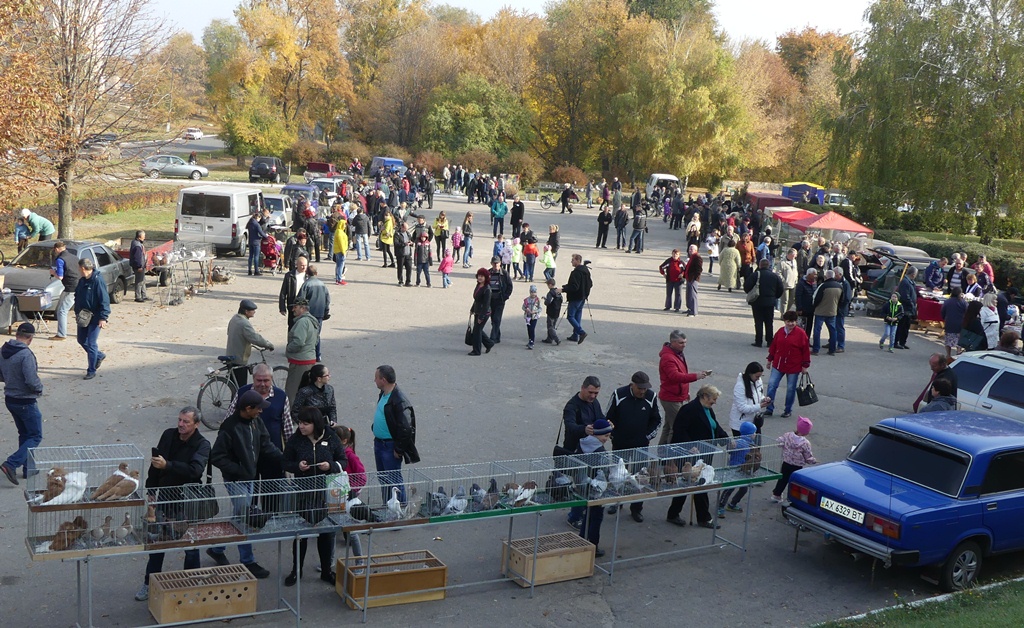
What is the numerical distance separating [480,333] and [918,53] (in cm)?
2407

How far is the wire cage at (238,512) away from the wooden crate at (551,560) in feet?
5.74

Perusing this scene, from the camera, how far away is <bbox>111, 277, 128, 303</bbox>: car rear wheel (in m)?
19.1

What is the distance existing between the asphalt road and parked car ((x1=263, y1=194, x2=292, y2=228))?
4899 millimetres

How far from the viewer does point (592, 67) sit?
6569 cm

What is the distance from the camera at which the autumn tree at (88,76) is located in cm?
2325

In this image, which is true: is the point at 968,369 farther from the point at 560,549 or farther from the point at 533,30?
the point at 533,30

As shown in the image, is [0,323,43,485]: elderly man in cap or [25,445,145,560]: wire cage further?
[0,323,43,485]: elderly man in cap

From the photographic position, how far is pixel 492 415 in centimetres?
1294

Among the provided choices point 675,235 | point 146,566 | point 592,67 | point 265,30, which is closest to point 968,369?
point 146,566

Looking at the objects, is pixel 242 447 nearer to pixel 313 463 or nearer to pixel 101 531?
pixel 313 463

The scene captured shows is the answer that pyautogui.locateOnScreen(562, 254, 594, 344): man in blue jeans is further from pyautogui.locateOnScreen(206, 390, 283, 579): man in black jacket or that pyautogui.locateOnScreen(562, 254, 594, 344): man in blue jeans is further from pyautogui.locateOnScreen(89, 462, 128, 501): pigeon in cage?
pyautogui.locateOnScreen(89, 462, 128, 501): pigeon in cage

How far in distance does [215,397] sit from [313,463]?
A: 499 cm

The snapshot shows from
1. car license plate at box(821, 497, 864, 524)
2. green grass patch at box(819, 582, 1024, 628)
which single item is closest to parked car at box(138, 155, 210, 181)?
car license plate at box(821, 497, 864, 524)

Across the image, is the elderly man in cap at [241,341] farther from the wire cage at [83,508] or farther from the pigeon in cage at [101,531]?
the pigeon in cage at [101,531]
